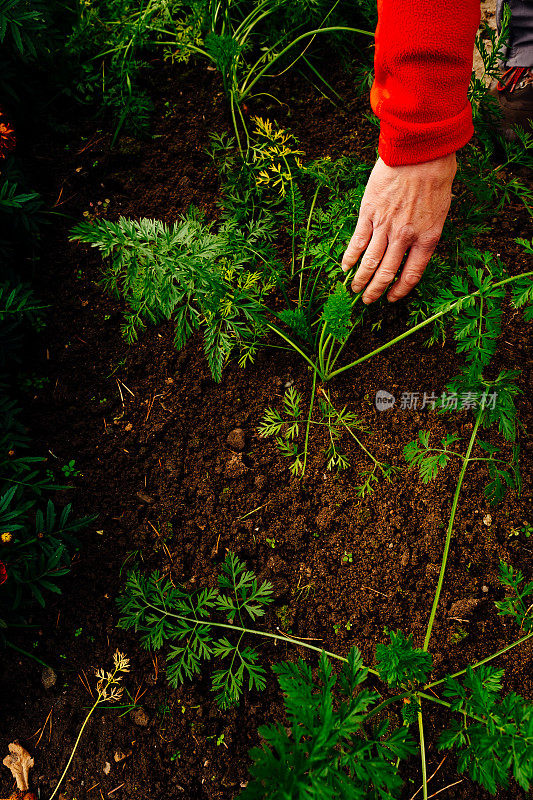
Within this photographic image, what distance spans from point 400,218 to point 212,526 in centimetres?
123

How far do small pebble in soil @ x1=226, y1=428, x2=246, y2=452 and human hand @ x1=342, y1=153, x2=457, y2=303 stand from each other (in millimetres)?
717

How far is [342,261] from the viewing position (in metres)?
1.72

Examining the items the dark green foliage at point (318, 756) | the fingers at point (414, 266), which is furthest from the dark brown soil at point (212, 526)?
the dark green foliage at point (318, 756)

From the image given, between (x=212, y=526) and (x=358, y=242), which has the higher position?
(x=358, y=242)

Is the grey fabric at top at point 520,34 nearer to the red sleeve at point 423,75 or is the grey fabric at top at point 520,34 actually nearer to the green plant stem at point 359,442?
the red sleeve at point 423,75

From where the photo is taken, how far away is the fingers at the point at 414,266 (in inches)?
62.9

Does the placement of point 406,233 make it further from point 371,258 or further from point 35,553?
point 35,553

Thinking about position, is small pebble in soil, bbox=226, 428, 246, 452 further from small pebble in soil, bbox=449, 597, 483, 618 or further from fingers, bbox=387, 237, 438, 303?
small pebble in soil, bbox=449, 597, 483, 618

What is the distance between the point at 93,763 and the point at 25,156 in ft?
8.43

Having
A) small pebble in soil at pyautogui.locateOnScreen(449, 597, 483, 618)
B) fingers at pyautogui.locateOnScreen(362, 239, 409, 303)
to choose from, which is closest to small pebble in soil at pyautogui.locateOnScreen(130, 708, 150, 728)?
small pebble in soil at pyautogui.locateOnScreen(449, 597, 483, 618)

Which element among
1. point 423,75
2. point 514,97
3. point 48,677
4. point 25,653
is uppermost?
point 423,75

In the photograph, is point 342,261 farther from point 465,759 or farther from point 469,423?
point 465,759

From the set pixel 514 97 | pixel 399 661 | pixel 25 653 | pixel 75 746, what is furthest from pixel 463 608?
pixel 514 97

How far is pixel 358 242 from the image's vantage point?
1.63 meters
